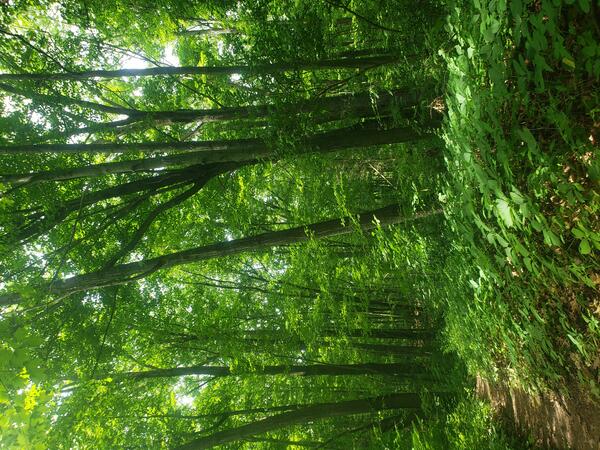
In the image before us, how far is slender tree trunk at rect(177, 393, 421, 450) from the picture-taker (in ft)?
24.7

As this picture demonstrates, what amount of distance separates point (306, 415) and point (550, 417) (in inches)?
169

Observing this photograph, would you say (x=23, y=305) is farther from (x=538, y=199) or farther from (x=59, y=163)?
(x=538, y=199)

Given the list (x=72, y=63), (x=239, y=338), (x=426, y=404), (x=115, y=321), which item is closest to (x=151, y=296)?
(x=115, y=321)

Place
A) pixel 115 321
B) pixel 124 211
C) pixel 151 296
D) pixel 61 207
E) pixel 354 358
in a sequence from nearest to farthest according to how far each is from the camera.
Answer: pixel 61 207 < pixel 124 211 < pixel 115 321 < pixel 151 296 < pixel 354 358

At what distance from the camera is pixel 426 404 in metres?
8.95

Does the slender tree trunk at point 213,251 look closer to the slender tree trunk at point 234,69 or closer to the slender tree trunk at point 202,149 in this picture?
the slender tree trunk at point 202,149

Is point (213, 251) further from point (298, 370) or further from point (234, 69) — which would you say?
point (298, 370)

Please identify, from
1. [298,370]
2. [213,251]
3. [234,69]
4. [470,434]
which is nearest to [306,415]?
[298,370]

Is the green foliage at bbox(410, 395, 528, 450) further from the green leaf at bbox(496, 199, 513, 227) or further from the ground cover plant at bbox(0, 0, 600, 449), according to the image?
the green leaf at bbox(496, 199, 513, 227)

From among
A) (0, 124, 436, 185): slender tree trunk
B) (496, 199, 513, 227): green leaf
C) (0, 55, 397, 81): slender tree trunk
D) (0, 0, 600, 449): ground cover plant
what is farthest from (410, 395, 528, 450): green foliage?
(0, 55, 397, 81): slender tree trunk

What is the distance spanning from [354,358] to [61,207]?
7238mm

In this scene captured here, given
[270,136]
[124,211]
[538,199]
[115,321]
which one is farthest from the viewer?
[115,321]

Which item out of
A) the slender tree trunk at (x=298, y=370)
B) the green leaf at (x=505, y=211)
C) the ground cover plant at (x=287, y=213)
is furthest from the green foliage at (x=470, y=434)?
the green leaf at (x=505, y=211)

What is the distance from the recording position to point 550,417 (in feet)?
Answer: 16.7
